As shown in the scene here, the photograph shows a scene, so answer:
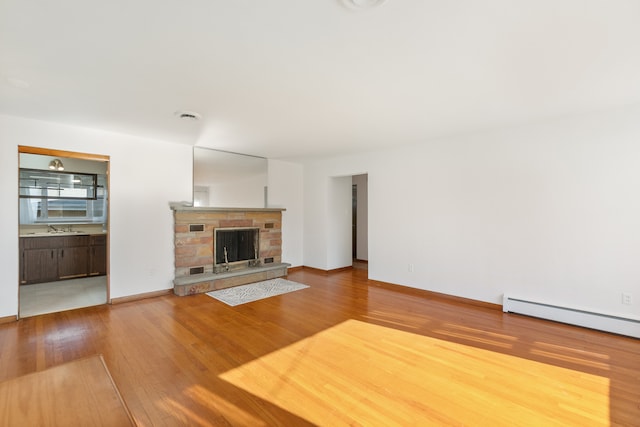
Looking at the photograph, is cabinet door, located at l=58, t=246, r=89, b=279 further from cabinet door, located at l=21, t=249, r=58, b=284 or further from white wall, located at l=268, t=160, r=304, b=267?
white wall, located at l=268, t=160, r=304, b=267

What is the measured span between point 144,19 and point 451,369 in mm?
3186

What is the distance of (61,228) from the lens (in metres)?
5.60

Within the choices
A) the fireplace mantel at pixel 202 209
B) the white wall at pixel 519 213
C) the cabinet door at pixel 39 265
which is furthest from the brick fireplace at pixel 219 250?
the cabinet door at pixel 39 265

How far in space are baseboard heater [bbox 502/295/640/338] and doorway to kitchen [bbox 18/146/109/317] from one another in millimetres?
5523

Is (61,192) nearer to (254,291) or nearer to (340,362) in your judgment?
(254,291)

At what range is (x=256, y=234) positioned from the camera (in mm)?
5789

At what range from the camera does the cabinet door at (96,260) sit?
559cm

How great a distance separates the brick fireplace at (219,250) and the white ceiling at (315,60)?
68.3 inches

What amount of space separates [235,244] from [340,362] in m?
3.51

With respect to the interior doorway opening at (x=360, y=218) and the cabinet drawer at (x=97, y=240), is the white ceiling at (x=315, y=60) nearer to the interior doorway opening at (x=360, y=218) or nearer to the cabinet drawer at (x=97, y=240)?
the cabinet drawer at (x=97, y=240)

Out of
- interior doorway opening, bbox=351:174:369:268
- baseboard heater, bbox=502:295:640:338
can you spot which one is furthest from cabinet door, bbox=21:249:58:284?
baseboard heater, bbox=502:295:640:338

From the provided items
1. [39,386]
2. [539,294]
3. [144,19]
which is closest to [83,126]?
[144,19]

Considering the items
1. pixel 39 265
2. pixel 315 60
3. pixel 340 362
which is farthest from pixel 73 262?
pixel 315 60

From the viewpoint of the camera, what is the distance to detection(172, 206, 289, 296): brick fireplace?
465cm
